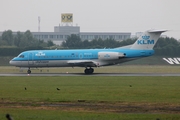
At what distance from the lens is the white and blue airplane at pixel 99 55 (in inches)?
→ 2613

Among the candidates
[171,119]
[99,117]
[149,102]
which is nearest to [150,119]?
[171,119]

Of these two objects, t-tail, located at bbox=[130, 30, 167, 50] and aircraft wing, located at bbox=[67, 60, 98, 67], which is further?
t-tail, located at bbox=[130, 30, 167, 50]

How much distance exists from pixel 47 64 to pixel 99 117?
45.3m

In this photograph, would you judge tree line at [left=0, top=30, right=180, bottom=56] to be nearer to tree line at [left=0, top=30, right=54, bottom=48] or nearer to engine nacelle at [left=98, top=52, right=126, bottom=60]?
tree line at [left=0, top=30, right=54, bottom=48]

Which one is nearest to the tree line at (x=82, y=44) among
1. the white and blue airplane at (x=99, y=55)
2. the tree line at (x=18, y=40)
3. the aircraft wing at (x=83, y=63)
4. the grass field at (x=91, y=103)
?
the tree line at (x=18, y=40)

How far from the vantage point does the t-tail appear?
67.1 meters

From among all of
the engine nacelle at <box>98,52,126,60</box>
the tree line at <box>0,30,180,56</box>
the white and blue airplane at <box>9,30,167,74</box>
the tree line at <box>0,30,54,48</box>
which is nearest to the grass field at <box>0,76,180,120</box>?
the engine nacelle at <box>98,52,126,60</box>

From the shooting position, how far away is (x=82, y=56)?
67.6 metres

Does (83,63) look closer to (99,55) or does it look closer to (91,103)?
(99,55)

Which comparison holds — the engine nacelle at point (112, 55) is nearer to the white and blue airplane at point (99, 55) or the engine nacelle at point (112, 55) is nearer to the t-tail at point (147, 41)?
the white and blue airplane at point (99, 55)

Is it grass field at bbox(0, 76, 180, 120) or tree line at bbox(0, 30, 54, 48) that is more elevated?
grass field at bbox(0, 76, 180, 120)

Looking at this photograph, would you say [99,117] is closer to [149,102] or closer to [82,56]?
[149,102]

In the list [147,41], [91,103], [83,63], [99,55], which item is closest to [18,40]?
[83,63]

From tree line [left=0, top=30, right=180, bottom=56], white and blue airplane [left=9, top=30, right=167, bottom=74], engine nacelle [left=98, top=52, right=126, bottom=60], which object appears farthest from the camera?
tree line [left=0, top=30, right=180, bottom=56]
